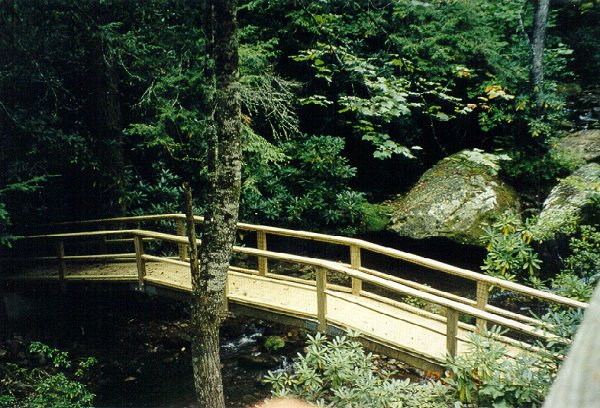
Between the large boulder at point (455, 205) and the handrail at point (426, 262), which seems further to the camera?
the large boulder at point (455, 205)

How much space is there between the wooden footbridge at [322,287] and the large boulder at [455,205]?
1.12m

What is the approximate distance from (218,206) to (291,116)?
6.25 metres

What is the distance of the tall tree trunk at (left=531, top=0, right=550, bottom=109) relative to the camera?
36.3ft

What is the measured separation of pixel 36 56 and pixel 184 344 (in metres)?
6.09

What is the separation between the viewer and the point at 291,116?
35.3 ft

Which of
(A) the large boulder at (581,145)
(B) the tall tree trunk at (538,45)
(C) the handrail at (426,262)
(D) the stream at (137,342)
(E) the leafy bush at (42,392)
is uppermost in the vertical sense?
(B) the tall tree trunk at (538,45)

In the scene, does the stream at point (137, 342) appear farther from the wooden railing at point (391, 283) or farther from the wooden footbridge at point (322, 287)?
the wooden railing at point (391, 283)

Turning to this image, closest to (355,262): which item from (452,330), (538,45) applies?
(452,330)

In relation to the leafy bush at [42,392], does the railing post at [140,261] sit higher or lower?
higher

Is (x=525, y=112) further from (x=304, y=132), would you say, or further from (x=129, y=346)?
(x=129, y=346)

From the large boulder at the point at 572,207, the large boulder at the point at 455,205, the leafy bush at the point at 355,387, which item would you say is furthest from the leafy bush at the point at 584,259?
the leafy bush at the point at 355,387

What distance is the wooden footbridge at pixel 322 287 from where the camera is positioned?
18.2ft

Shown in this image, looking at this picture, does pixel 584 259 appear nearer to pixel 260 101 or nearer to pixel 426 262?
pixel 426 262

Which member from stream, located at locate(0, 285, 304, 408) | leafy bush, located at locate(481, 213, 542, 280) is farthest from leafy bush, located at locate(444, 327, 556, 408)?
stream, located at locate(0, 285, 304, 408)
